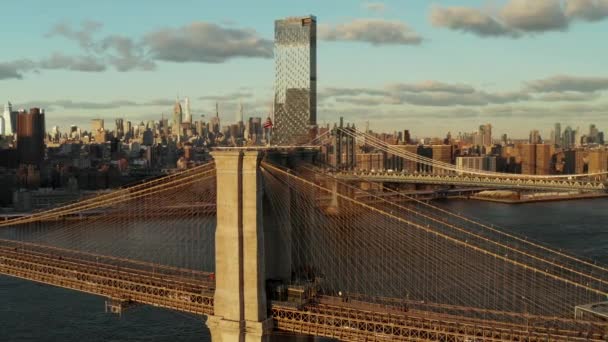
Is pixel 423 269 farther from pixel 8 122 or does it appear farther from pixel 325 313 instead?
pixel 8 122

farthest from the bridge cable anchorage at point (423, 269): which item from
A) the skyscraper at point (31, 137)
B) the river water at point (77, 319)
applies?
the skyscraper at point (31, 137)

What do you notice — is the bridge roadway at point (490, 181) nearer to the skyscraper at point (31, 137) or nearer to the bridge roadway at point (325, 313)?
the bridge roadway at point (325, 313)

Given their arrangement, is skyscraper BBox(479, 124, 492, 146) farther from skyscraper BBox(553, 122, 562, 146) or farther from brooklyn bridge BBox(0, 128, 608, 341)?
brooklyn bridge BBox(0, 128, 608, 341)

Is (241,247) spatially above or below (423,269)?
above

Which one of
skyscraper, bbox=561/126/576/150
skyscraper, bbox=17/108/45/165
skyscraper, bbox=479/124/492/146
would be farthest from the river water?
skyscraper, bbox=561/126/576/150

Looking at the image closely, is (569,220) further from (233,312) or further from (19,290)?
(233,312)

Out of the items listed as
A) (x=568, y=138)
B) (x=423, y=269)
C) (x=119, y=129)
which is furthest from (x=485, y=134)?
(x=423, y=269)

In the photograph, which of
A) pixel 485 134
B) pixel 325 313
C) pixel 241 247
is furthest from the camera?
pixel 485 134
